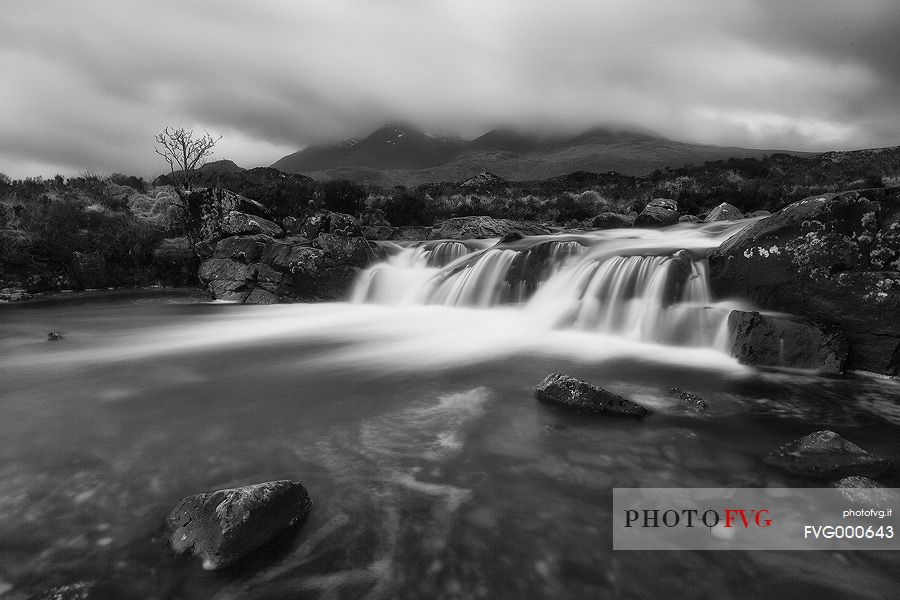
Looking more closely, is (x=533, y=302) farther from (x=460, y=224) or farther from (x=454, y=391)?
(x=460, y=224)

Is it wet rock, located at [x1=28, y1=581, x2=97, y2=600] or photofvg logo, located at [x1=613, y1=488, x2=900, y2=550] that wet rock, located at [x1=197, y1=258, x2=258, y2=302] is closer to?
wet rock, located at [x1=28, y1=581, x2=97, y2=600]

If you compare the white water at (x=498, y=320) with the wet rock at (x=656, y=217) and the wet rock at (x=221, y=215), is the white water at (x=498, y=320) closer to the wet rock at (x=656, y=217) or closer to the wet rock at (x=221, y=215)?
the wet rock at (x=656, y=217)

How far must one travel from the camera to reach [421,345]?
8.57 metres

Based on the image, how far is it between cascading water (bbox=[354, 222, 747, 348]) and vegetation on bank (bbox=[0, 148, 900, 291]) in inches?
331

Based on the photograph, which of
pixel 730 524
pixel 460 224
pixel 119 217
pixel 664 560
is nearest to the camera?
pixel 664 560

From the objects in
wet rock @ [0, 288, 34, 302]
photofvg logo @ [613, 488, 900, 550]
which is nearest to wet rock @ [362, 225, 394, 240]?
wet rock @ [0, 288, 34, 302]

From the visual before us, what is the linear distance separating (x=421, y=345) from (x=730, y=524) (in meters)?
6.09

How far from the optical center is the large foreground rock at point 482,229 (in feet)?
65.2

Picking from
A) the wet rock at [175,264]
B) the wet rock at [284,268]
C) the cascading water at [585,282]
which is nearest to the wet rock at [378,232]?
the cascading water at [585,282]

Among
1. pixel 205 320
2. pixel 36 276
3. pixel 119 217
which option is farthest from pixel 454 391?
pixel 119 217

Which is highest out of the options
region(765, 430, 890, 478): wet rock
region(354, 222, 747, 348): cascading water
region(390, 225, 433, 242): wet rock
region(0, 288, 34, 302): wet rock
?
region(390, 225, 433, 242): wet rock

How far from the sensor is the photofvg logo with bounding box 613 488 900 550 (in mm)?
2850

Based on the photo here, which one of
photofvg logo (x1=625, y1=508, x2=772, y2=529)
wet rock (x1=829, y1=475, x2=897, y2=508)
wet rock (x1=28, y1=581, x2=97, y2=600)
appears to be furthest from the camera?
wet rock (x1=829, y1=475, x2=897, y2=508)

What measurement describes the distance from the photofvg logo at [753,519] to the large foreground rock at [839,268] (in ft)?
14.0
